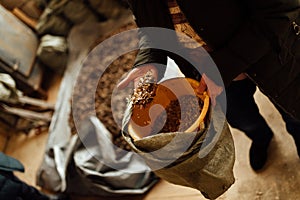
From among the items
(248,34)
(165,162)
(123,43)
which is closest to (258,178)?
(165,162)

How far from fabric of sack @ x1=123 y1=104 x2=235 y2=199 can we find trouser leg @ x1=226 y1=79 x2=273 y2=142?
294mm

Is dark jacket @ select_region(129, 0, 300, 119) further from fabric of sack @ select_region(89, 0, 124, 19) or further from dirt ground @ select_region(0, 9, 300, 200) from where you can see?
fabric of sack @ select_region(89, 0, 124, 19)

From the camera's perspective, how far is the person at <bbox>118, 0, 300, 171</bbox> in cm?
89

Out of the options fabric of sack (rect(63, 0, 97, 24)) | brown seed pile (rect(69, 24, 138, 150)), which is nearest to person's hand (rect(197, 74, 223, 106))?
brown seed pile (rect(69, 24, 138, 150))

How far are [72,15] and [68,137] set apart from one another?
95 cm

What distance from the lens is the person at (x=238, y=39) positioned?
0.89 meters

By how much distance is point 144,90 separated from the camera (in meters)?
1.10

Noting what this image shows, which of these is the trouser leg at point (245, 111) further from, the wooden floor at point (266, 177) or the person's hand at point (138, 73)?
the person's hand at point (138, 73)

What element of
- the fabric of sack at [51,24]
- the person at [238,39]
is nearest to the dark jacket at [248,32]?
the person at [238,39]

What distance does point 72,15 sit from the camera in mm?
2619

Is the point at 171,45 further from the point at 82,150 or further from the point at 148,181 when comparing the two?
the point at 82,150

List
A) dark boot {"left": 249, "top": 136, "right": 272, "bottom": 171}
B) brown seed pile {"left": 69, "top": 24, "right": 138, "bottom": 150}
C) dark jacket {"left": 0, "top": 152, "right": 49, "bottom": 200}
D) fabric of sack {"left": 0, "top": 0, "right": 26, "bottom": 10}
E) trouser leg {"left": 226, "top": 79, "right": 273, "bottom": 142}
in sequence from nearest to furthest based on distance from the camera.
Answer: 1. trouser leg {"left": 226, "top": 79, "right": 273, "bottom": 142}
2. dark boot {"left": 249, "top": 136, "right": 272, "bottom": 171}
3. dark jacket {"left": 0, "top": 152, "right": 49, "bottom": 200}
4. brown seed pile {"left": 69, "top": 24, "right": 138, "bottom": 150}
5. fabric of sack {"left": 0, "top": 0, "right": 26, "bottom": 10}

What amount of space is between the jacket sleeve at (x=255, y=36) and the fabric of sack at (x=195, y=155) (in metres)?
0.16

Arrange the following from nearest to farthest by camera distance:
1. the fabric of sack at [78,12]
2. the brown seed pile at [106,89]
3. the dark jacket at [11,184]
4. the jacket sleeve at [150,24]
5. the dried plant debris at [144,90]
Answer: the jacket sleeve at [150,24] → the dried plant debris at [144,90] → the dark jacket at [11,184] → the brown seed pile at [106,89] → the fabric of sack at [78,12]
